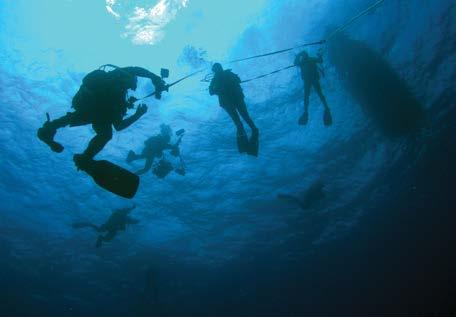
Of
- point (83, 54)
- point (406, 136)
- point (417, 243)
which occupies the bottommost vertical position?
point (83, 54)

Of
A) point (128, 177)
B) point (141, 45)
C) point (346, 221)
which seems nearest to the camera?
point (128, 177)

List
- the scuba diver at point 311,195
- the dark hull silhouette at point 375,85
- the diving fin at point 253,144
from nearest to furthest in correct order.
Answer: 1. the diving fin at point 253,144
2. the dark hull silhouette at point 375,85
3. the scuba diver at point 311,195

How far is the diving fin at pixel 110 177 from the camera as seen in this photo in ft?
16.2

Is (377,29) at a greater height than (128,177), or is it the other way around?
(377,29)

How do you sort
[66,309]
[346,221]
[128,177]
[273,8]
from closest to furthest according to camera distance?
[128,177] → [273,8] → [346,221] → [66,309]

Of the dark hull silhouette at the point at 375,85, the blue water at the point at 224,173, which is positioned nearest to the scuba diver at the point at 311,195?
the blue water at the point at 224,173

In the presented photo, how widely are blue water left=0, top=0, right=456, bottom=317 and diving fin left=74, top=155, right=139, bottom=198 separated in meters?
10.7

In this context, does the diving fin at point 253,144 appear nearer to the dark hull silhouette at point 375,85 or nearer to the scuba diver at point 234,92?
the scuba diver at point 234,92

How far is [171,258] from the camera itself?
27516mm

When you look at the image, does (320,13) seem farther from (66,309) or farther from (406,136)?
(66,309)

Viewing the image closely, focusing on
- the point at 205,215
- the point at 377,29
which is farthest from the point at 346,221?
the point at 377,29

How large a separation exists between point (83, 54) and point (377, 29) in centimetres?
1287

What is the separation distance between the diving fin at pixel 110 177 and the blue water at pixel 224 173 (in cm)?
1075

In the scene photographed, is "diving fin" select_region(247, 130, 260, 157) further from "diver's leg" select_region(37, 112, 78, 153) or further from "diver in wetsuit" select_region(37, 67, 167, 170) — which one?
"diver's leg" select_region(37, 112, 78, 153)
